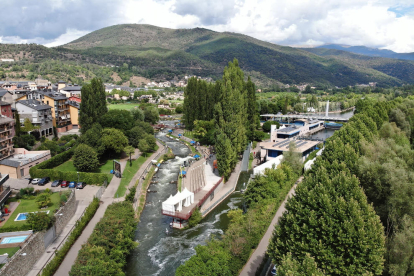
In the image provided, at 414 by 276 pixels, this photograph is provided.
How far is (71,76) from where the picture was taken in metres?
152

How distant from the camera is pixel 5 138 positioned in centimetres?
3981

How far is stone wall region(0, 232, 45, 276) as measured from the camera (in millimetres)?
18500

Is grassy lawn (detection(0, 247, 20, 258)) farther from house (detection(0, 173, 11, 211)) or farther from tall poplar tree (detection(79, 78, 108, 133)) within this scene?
tall poplar tree (detection(79, 78, 108, 133))

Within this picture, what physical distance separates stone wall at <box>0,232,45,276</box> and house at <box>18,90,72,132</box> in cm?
4360

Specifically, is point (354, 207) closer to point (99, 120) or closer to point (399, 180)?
point (399, 180)

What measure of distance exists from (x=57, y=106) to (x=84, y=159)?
29.1m

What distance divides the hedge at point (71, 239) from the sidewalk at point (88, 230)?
287 millimetres

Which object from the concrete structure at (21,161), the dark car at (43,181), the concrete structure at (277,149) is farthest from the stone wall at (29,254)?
the concrete structure at (277,149)

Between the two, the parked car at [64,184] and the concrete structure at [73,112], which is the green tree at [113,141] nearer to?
the parked car at [64,184]

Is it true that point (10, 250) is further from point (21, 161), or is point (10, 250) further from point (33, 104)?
point (33, 104)

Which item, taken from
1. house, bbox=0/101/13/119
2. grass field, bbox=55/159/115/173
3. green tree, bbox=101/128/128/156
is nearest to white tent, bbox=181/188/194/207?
grass field, bbox=55/159/115/173

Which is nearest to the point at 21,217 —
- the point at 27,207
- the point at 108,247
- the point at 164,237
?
the point at 27,207

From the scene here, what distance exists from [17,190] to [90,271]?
774 inches

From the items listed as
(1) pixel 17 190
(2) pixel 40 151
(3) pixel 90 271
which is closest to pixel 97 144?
(2) pixel 40 151
